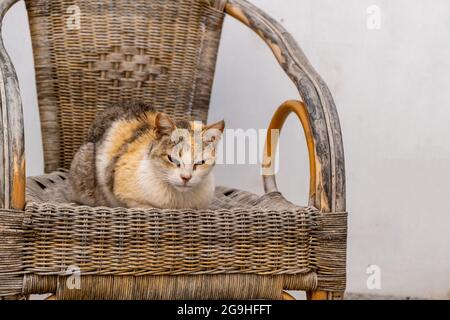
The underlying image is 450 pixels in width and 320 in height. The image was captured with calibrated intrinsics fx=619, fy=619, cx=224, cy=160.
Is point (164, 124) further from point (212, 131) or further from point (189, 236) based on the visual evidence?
point (189, 236)

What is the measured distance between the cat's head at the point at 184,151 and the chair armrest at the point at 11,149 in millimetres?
332

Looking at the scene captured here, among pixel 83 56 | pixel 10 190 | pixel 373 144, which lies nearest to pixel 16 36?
pixel 83 56

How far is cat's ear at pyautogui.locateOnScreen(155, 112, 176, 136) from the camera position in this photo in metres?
1.48

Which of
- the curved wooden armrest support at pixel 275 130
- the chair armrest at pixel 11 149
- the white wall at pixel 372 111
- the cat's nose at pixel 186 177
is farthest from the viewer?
the white wall at pixel 372 111

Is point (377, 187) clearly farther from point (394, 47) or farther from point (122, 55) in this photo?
point (122, 55)

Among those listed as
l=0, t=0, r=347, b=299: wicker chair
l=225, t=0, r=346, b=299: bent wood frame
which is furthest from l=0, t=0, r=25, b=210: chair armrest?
l=225, t=0, r=346, b=299: bent wood frame

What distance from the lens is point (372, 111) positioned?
2395mm

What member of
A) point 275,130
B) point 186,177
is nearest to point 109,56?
point 275,130

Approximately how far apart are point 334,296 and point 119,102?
0.92 metres

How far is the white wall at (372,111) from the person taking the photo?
234 cm

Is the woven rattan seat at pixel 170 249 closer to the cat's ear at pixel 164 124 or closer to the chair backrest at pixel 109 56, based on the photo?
the cat's ear at pixel 164 124

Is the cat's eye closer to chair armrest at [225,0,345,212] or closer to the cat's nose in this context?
the cat's nose

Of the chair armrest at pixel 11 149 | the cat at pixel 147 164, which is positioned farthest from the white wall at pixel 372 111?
the chair armrest at pixel 11 149

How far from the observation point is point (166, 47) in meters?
2.02
